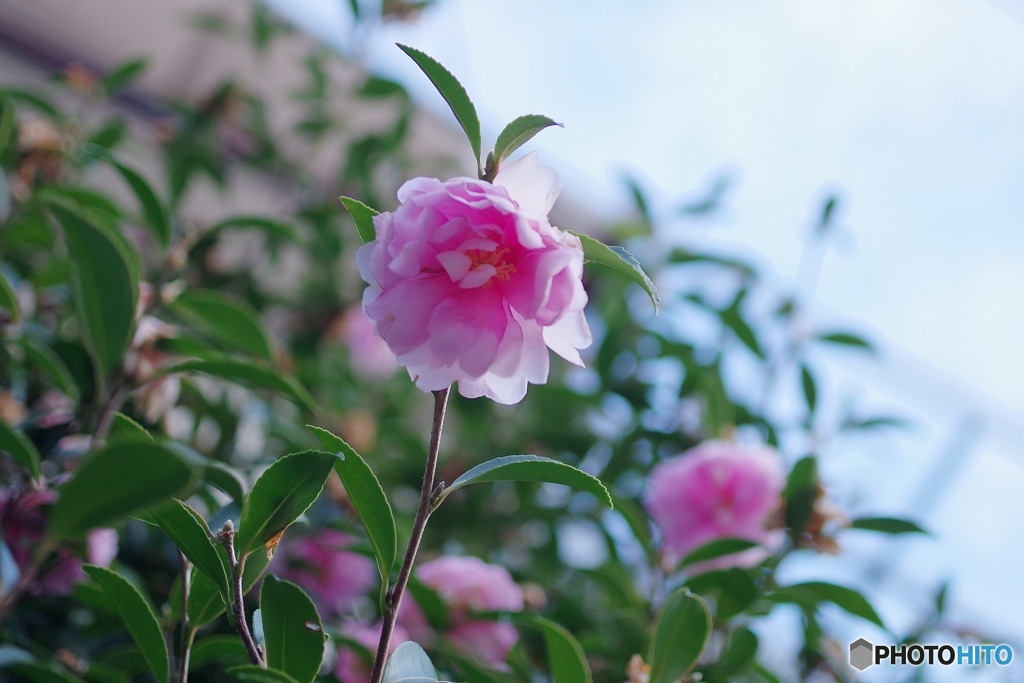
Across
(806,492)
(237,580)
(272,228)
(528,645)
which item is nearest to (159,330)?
(272,228)

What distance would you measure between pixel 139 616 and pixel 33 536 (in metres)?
0.19

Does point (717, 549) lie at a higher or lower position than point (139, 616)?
lower

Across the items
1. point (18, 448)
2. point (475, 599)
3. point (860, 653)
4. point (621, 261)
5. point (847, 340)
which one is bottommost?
point (860, 653)

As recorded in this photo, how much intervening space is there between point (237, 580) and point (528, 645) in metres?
0.60

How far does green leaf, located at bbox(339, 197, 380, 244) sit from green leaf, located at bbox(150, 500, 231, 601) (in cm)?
18

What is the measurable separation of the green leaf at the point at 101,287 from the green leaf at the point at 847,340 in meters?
1.00

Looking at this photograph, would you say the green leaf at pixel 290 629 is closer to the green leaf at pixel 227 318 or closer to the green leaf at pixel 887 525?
the green leaf at pixel 227 318

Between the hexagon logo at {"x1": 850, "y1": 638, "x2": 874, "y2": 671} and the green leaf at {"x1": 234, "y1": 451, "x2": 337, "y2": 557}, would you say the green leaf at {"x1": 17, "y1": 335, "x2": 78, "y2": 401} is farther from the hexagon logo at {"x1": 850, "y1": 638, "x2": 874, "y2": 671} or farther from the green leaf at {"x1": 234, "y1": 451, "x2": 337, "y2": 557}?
the hexagon logo at {"x1": 850, "y1": 638, "x2": 874, "y2": 671}

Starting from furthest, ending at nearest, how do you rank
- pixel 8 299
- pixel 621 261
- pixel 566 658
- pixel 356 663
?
1. pixel 356 663
2. pixel 8 299
3. pixel 566 658
4. pixel 621 261

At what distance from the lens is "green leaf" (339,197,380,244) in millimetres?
437

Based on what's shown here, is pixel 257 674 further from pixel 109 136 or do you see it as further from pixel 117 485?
pixel 109 136

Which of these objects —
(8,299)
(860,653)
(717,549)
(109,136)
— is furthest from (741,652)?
(109,136)

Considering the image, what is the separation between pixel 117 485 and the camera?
12.1 inches

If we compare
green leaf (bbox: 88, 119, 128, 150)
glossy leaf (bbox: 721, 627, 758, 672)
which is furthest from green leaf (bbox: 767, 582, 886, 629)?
green leaf (bbox: 88, 119, 128, 150)
